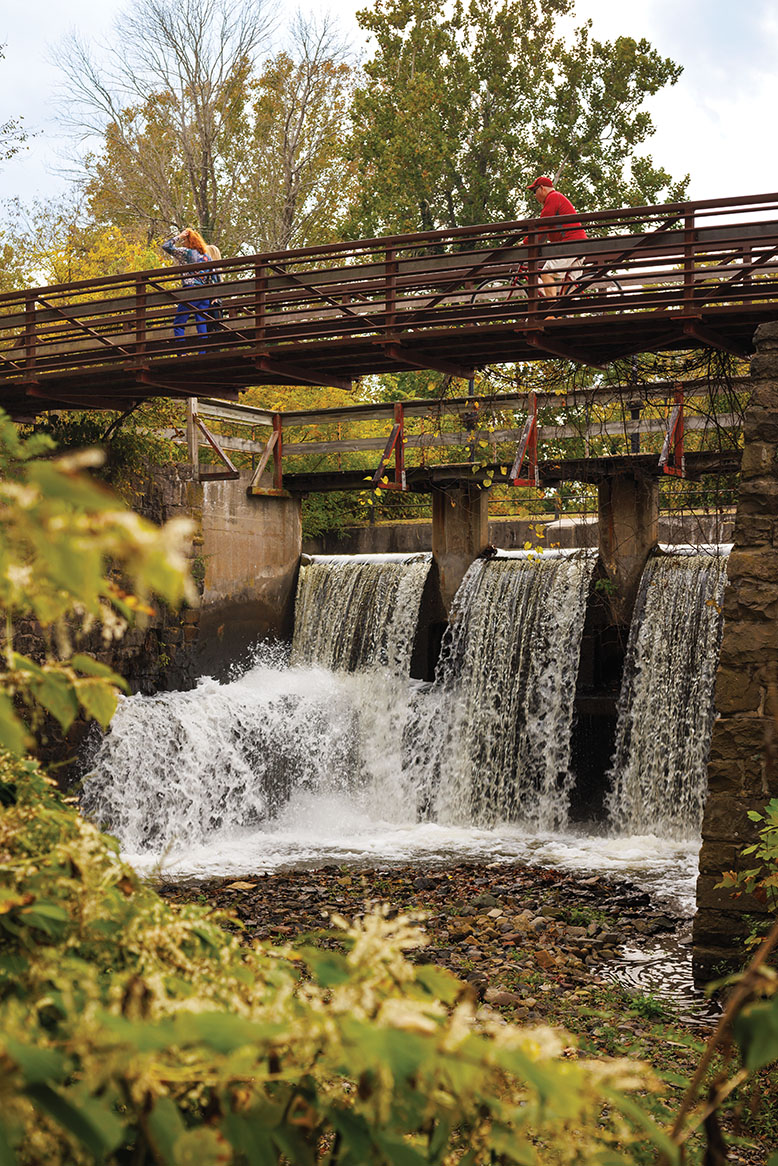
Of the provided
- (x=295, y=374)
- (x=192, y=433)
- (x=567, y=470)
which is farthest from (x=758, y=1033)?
(x=192, y=433)

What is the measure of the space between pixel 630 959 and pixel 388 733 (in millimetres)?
7694

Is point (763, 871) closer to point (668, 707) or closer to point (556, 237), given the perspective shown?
point (668, 707)

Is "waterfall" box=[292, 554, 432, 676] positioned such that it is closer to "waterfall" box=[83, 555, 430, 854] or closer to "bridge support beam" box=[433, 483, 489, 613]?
"waterfall" box=[83, 555, 430, 854]

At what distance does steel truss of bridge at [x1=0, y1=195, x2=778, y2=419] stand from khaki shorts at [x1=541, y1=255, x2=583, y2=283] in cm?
10

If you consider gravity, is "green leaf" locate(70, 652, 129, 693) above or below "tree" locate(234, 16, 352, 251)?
below

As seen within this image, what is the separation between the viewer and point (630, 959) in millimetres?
7973

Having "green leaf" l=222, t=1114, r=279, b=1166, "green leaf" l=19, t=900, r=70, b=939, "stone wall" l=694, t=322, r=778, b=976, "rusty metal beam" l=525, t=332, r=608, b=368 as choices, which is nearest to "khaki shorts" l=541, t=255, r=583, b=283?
"rusty metal beam" l=525, t=332, r=608, b=368

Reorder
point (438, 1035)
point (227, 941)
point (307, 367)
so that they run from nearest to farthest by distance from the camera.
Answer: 1. point (438, 1035)
2. point (227, 941)
3. point (307, 367)

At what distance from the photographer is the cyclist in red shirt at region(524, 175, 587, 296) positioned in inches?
422

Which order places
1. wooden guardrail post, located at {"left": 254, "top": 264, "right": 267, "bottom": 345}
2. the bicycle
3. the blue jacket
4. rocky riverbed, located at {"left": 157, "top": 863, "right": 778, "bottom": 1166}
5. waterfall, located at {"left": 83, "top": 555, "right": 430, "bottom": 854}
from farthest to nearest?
the blue jacket < waterfall, located at {"left": 83, "top": 555, "right": 430, "bottom": 854} < wooden guardrail post, located at {"left": 254, "top": 264, "right": 267, "bottom": 345} < the bicycle < rocky riverbed, located at {"left": 157, "top": 863, "right": 778, "bottom": 1166}

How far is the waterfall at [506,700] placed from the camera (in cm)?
1417

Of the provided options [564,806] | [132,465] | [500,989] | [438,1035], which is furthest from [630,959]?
[132,465]

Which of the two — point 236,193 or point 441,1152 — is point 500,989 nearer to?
point 441,1152

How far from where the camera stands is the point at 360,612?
54.2 feet
